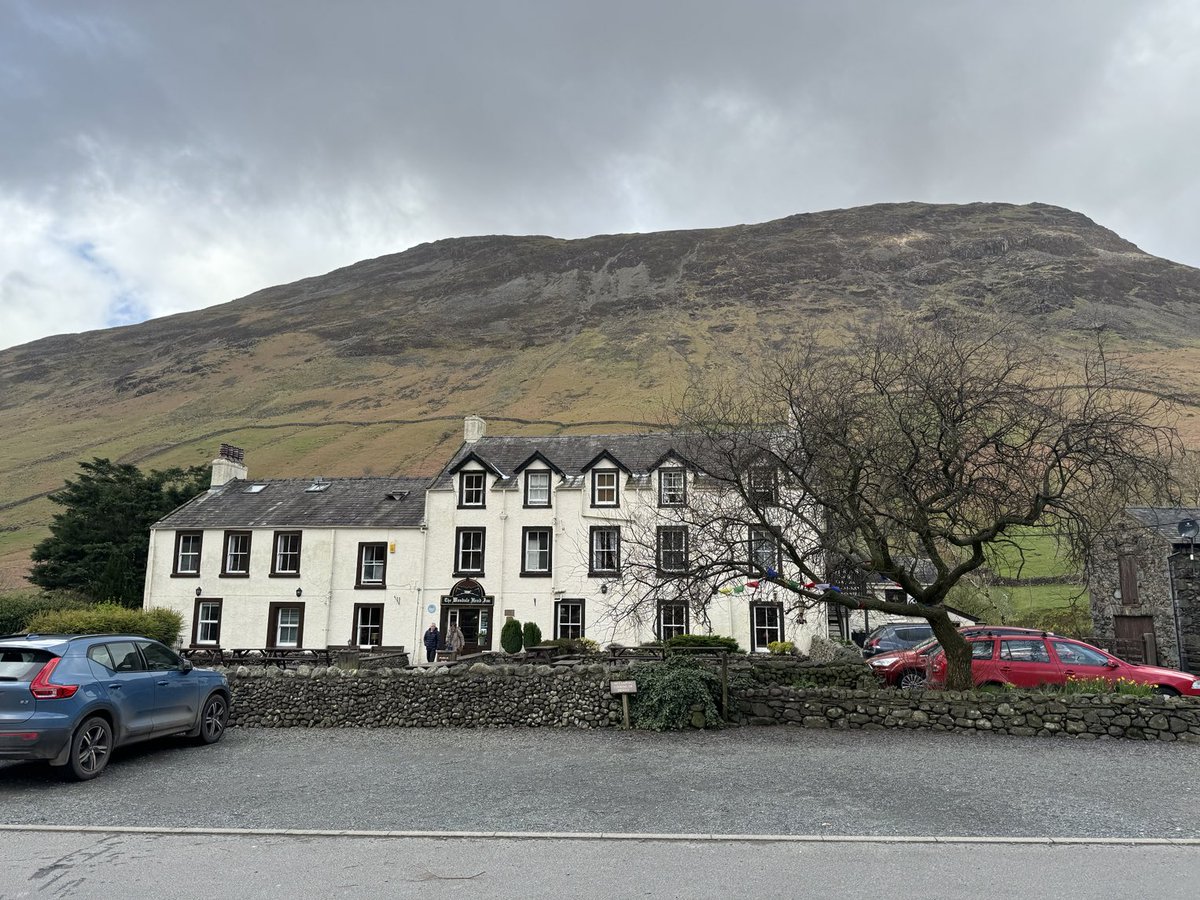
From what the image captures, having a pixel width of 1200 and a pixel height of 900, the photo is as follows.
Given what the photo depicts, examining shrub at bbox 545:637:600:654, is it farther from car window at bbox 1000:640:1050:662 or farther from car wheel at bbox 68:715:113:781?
car wheel at bbox 68:715:113:781

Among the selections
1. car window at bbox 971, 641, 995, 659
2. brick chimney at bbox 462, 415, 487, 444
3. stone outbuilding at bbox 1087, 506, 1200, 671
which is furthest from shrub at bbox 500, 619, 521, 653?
stone outbuilding at bbox 1087, 506, 1200, 671

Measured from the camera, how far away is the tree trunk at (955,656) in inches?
599

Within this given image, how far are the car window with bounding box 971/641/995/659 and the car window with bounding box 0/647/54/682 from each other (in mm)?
17329

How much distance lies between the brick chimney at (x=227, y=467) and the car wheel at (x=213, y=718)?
25681 millimetres

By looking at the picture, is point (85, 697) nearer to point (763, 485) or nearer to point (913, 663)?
point (763, 485)

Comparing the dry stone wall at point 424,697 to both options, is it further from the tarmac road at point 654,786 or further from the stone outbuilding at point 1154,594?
the stone outbuilding at point 1154,594

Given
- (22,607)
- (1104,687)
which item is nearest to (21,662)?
(22,607)

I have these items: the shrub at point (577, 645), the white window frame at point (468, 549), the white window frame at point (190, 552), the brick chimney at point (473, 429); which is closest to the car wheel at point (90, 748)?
the shrub at point (577, 645)

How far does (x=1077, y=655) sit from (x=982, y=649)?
72.8 inches

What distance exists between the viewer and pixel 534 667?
1633 centimetres

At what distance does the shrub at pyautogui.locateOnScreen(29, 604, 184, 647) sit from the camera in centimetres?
1992

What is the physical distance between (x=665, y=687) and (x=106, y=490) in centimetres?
3929

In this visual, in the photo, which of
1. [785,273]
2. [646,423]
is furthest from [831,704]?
[785,273]

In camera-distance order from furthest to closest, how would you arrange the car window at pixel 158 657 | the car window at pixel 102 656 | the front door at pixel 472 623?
1. the front door at pixel 472 623
2. the car window at pixel 158 657
3. the car window at pixel 102 656
